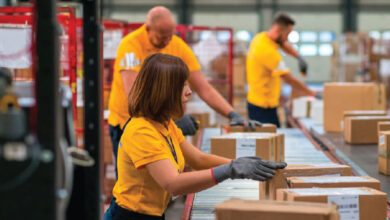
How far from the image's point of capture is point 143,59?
3857 millimetres

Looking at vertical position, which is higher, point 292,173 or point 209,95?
point 209,95

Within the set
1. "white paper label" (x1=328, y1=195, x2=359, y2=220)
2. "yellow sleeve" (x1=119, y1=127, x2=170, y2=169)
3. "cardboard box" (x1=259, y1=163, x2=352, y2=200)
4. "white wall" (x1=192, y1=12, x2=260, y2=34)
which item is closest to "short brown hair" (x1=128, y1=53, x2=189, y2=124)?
"yellow sleeve" (x1=119, y1=127, x2=170, y2=169)

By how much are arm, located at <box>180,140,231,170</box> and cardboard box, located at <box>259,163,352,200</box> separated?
0.26 meters

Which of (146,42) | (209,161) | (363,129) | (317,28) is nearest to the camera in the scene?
(209,161)

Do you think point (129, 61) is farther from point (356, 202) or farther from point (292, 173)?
point (356, 202)

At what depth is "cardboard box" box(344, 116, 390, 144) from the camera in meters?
4.48

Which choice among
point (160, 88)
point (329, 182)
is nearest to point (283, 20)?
point (329, 182)

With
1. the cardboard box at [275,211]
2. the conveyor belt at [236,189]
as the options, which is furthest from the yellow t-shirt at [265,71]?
the cardboard box at [275,211]

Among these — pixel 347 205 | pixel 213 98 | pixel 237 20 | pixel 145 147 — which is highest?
pixel 237 20

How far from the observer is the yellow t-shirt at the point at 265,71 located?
18.2 ft

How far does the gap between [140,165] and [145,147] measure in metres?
0.08

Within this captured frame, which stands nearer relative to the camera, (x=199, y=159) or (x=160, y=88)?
(x=160, y=88)

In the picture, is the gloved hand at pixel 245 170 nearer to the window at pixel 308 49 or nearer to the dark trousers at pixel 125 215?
the dark trousers at pixel 125 215

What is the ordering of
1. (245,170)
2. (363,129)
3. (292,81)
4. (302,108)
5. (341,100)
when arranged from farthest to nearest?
(302,108) → (292,81) → (341,100) → (363,129) → (245,170)
